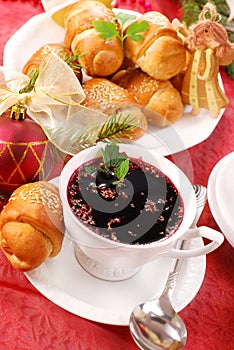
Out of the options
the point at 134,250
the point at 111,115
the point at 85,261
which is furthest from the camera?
the point at 111,115

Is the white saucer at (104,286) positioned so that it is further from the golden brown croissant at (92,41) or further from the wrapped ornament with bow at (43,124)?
the golden brown croissant at (92,41)

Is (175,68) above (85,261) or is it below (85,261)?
above

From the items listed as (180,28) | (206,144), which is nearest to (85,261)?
A: (206,144)

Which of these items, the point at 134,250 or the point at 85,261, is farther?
the point at 85,261

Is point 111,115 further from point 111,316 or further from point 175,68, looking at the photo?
point 111,316

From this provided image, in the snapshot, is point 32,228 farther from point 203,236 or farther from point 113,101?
point 113,101

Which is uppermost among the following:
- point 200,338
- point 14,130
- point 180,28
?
point 180,28

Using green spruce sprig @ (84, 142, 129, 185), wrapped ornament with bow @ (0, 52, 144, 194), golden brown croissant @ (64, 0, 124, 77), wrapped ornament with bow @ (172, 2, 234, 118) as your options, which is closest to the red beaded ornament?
wrapped ornament with bow @ (0, 52, 144, 194)

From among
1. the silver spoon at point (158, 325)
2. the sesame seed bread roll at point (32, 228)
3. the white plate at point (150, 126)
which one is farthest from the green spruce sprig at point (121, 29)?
the silver spoon at point (158, 325)
